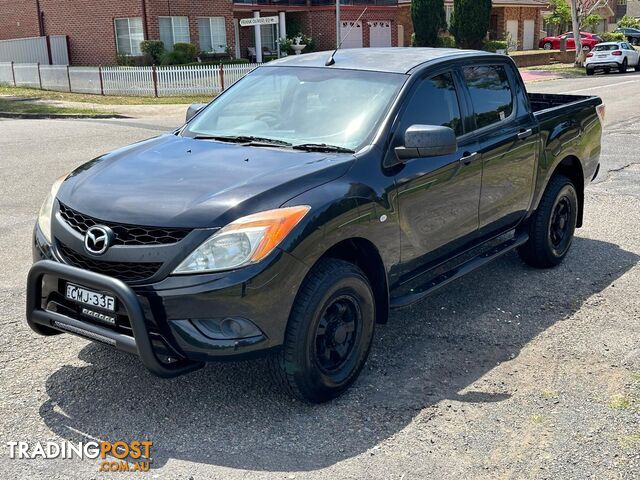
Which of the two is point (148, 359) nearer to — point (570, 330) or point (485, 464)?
point (485, 464)

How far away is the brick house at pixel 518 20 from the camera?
4916cm

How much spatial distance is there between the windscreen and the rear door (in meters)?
0.87

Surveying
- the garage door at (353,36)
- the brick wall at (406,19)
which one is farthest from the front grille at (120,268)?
the brick wall at (406,19)

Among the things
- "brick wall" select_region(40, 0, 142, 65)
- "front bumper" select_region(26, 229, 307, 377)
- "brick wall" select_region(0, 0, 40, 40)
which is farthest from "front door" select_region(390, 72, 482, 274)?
"brick wall" select_region(0, 0, 40, 40)

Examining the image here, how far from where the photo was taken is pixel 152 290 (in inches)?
138

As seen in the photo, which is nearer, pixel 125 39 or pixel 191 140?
pixel 191 140

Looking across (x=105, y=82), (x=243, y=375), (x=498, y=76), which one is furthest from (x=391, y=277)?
(x=105, y=82)

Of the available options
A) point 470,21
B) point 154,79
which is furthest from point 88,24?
point 470,21

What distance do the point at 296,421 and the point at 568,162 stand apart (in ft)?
12.6

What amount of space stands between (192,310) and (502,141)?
291cm

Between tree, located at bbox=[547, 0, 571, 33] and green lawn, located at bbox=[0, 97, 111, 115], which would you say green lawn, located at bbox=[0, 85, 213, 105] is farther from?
tree, located at bbox=[547, 0, 571, 33]

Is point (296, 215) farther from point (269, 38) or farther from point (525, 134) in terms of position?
point (269, 38)

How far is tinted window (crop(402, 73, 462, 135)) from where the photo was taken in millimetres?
4680

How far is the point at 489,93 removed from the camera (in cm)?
554
